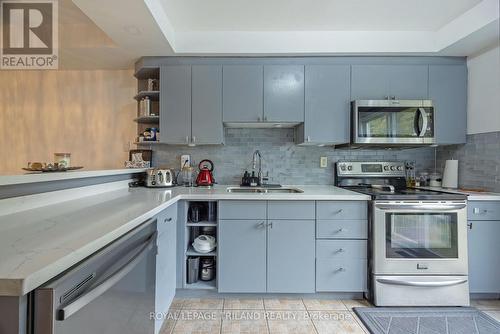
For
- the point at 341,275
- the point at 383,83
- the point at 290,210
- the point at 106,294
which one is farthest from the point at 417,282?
the point at 106,294

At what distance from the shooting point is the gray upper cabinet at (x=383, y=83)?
241cm

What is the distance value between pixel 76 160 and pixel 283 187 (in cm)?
231

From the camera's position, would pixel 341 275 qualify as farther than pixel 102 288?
Yes

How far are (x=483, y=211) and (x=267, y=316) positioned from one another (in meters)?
1.94

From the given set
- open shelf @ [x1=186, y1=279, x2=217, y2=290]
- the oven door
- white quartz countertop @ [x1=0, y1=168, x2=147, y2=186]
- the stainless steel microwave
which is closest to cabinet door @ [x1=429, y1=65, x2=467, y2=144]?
the stainless steel microwave

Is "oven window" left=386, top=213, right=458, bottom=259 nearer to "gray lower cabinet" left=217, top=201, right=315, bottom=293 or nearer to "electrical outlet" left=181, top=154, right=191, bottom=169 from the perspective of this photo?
"gray lower cabinet" left=217, top=201, right=315, bottom=293

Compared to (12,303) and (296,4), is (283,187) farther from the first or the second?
(12,303)

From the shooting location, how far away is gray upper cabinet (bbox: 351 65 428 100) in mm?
2412

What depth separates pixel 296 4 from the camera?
1.95 meters

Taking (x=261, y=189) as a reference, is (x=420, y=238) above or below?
below

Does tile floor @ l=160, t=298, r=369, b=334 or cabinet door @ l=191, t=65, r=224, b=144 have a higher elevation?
cabinet door @ l=191, t=65, r=224, b=144

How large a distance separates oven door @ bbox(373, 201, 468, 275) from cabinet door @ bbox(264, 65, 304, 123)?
1.10 m

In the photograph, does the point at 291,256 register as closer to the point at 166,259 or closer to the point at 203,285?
the point at 203,285

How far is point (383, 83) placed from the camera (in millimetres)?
2416
